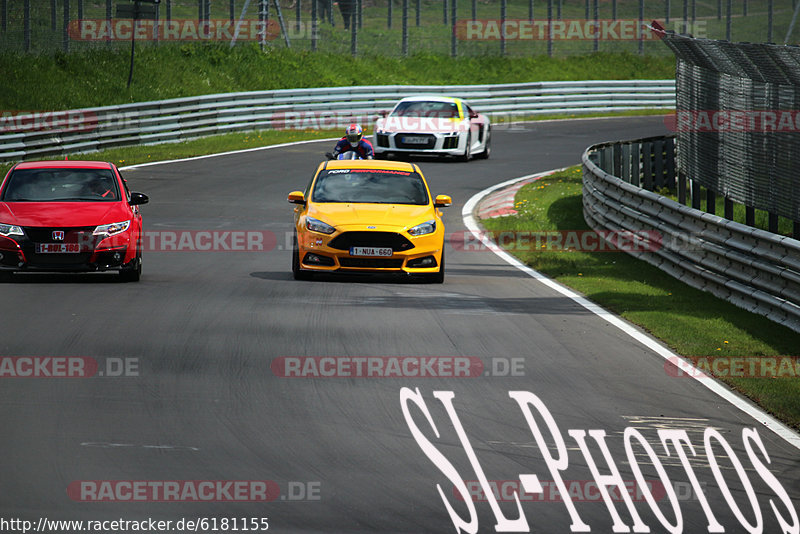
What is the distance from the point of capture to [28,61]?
122 feet

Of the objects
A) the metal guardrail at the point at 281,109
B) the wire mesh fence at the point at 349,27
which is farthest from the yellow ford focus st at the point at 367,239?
the wire mesh fence at the point at 349,27

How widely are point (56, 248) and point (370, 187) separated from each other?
4.10 metres

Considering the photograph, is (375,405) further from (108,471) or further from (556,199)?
(556,199)

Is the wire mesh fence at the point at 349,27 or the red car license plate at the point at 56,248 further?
the wire mesh fence at the point at 349,27

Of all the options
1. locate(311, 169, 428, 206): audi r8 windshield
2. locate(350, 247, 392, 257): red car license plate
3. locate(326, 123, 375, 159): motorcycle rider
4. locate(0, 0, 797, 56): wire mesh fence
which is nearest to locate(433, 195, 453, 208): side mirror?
locate(311, 169, 428, 206): audi r8 windshield

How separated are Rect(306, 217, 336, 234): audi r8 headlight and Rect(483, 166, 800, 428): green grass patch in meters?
2.88

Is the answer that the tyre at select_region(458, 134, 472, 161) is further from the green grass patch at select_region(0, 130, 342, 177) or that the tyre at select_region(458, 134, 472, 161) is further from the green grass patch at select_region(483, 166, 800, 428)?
the green grass patch at select_region(483, 166, 800, 428)

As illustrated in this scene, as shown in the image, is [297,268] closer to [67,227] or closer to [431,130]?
[67,227]

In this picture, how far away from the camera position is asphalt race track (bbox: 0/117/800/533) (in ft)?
22.8

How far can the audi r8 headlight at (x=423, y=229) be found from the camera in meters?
16.2

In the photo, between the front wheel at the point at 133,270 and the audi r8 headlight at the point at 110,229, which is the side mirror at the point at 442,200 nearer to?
the front wheel at the point at 133,270

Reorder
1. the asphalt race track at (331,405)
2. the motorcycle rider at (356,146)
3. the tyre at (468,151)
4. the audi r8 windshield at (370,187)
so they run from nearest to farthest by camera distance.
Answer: the asphalt race track at (331,405) < the audi r8 windshield at (370,187) < the motorcycle rider at (356,146) < the tyre at (468,151)

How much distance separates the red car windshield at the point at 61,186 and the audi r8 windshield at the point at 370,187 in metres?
2.53

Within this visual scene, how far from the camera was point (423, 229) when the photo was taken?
642 inches
